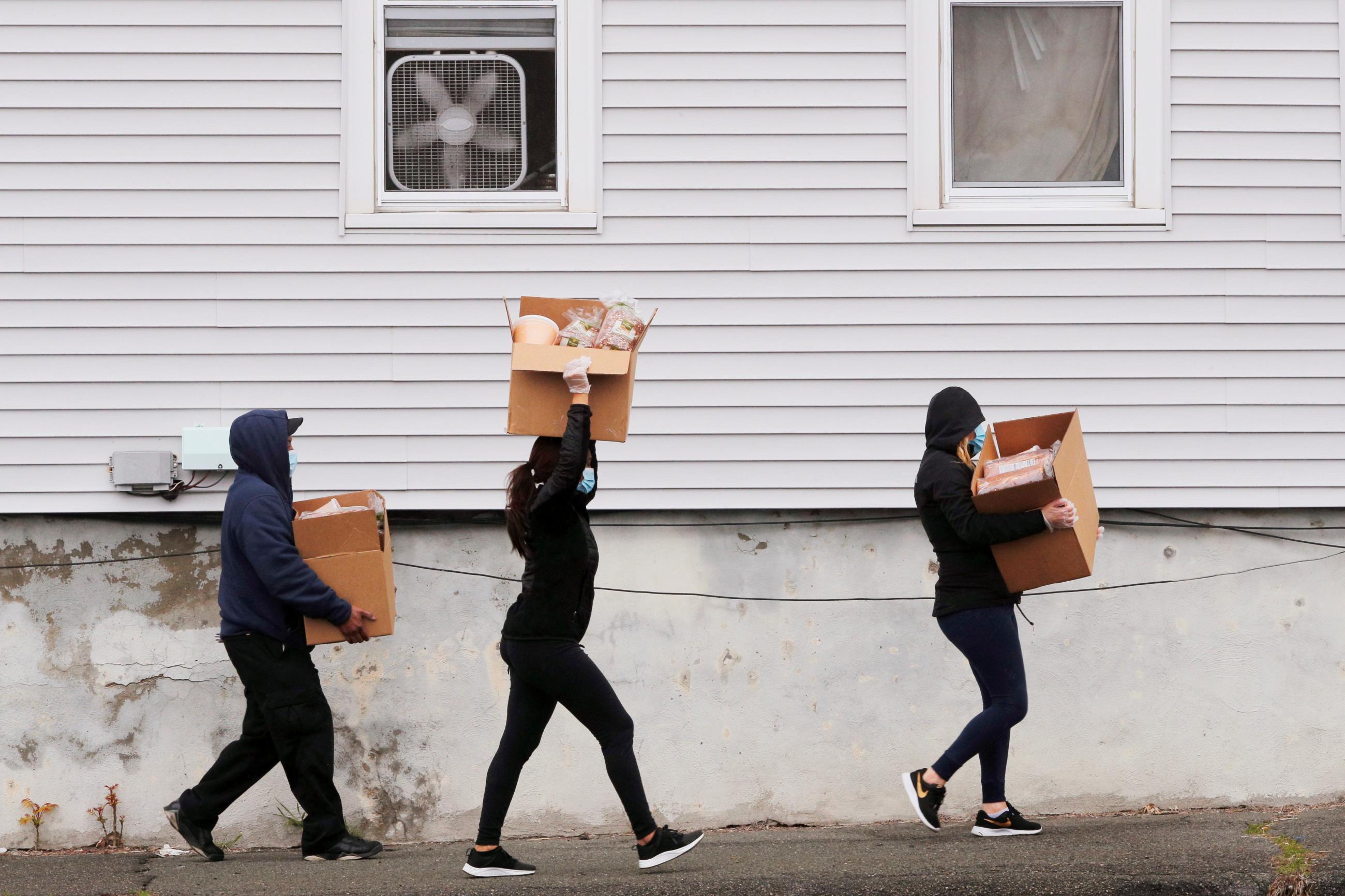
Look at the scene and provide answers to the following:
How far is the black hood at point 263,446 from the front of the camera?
14.9ft


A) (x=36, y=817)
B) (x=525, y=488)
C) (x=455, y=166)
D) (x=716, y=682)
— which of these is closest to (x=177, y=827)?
(x=36, y=817)

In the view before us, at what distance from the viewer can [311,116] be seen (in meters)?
5.41

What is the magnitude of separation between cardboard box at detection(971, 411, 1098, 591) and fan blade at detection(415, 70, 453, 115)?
2.86 m

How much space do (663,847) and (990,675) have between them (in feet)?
4.27

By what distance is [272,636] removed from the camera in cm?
457

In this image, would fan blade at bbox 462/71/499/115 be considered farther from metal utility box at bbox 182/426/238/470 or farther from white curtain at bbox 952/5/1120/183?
white curtain at bbox 952/5/1120/183

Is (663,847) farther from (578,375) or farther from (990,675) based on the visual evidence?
Result: (578,375)

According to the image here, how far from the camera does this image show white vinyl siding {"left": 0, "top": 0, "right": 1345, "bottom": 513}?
5.37 metres

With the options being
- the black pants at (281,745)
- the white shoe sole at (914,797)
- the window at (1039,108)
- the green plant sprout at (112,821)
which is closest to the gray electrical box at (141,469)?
the black pants at (281,745)

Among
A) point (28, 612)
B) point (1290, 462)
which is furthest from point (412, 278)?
point (1290, 462)

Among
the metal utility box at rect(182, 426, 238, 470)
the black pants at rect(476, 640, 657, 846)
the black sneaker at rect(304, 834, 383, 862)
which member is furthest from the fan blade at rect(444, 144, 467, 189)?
the black sneaker at rect(304, 834, 383, 862)

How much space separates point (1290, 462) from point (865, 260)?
6.72 ft

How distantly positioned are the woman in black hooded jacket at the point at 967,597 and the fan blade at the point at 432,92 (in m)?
2.62

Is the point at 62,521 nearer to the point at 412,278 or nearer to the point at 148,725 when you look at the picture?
the point at 148,725
